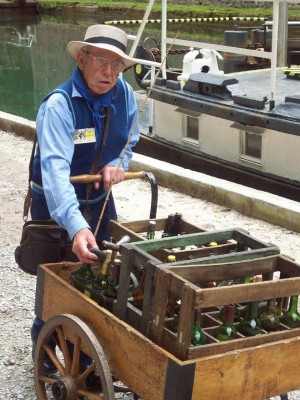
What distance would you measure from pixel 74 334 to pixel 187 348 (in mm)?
619

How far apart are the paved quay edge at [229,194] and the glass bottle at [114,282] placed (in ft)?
11.4

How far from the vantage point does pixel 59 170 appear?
12.3ft

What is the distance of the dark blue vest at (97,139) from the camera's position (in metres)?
4.04

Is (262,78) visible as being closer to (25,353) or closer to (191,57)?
(191,57)

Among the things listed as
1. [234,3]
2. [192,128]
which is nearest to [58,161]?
[192,128]

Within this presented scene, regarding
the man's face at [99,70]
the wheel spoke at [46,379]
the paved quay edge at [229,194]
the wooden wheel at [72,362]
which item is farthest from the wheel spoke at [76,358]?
the paved quay edge at [229,194]

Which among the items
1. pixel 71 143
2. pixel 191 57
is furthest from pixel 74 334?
pixel 191 57

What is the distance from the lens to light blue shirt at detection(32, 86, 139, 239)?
3695 mm

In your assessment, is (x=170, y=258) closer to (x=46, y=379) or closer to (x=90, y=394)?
(x=90, y=394)

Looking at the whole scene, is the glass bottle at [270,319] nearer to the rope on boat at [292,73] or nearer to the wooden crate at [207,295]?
the wooden crate at [207,295]

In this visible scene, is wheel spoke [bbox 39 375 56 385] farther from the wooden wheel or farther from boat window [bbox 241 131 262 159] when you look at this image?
boat window [bbox 241 131 262 159]

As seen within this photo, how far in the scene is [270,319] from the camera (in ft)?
11.7

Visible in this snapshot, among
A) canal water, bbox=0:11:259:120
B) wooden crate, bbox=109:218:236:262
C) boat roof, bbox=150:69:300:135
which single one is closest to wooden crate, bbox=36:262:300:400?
wooden crate, bbox=109:218:236:262

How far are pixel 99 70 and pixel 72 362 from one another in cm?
131
